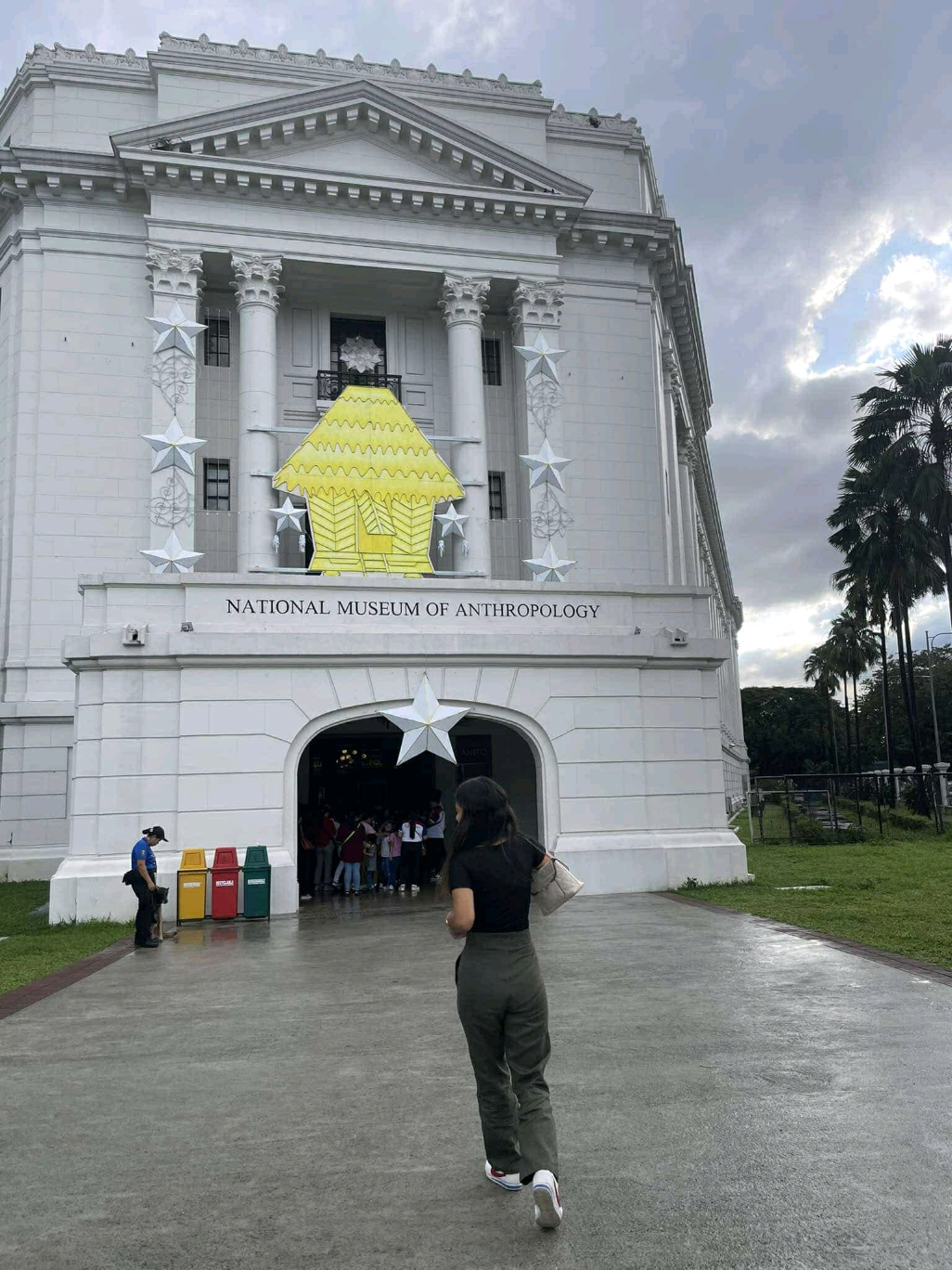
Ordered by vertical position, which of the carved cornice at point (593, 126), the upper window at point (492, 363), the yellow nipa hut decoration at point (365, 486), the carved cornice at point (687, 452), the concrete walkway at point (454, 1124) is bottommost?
the concrete walkway at point (454, 1124)

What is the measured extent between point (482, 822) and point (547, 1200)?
1.76 metres

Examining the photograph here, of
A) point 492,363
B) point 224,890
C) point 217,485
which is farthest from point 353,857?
point 492,363

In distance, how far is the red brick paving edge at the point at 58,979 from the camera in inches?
421

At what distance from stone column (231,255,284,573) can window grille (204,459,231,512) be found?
1.59m

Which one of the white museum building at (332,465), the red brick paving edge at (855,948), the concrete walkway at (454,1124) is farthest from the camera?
the white museum building at (332,465)

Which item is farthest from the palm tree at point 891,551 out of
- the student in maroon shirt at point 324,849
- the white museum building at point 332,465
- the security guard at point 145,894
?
the security guard at point 145,894

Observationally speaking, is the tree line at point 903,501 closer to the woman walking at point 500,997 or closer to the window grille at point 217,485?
the window grille at point 217,485

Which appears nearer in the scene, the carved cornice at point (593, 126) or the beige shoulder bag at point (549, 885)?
the beige shoulder bag at point (549, 885)

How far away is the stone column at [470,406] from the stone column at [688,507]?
15.6 m

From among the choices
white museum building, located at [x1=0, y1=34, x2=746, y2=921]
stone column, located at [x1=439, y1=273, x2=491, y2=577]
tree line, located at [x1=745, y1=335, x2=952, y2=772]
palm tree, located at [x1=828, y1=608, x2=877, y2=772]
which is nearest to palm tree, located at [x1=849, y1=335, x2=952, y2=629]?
tree line, located at [x1=745, y1=335, x2=952, y2=772]

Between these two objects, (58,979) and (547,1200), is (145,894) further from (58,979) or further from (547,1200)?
(547,1200)

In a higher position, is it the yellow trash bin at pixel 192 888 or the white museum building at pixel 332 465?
the white museum building at pixel 332 465

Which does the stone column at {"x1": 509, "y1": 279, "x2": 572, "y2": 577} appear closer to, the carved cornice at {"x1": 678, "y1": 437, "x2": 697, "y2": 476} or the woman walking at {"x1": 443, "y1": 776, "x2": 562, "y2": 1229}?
the carved cornice at {"x1": 678, "y1": 437, "x2": 697, "y2": 476}

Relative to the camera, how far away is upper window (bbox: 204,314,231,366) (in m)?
33.1
